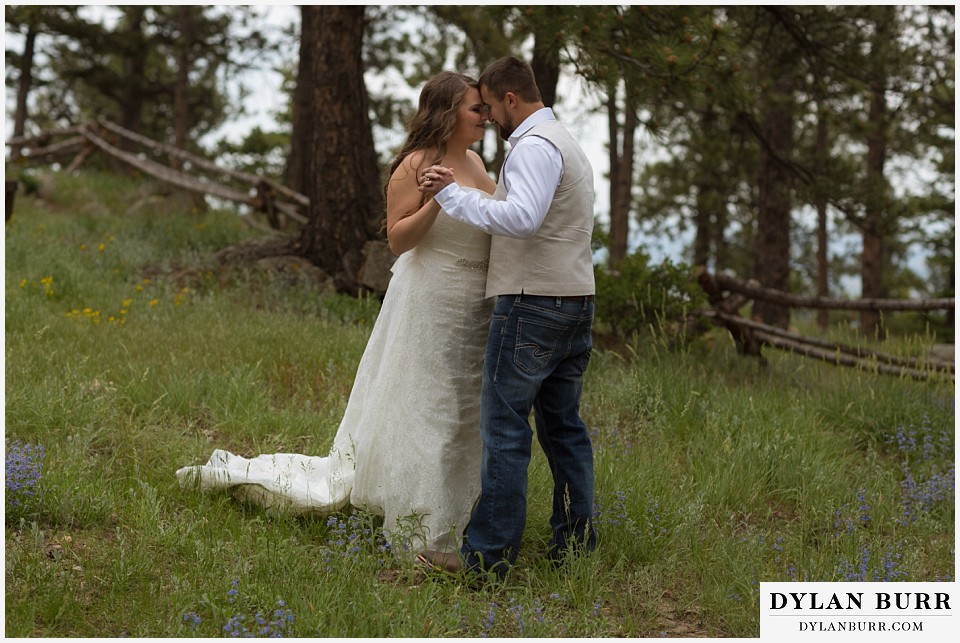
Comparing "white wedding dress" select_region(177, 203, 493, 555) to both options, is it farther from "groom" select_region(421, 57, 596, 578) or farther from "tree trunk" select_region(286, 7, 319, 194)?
"tree trunk" select_region(286, 7, 319, 194)

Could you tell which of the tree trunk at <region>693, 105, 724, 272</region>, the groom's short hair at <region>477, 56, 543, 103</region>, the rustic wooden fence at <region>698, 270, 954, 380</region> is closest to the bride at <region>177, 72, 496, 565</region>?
the groom's short hair at <region>477, 56, 543, 103</region>

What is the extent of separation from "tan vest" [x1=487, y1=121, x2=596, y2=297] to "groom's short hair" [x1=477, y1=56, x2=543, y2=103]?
0.58 ft

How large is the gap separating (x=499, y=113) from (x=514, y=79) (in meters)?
0.16

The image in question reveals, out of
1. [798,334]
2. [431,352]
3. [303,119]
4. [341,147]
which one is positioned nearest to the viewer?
[431,352]

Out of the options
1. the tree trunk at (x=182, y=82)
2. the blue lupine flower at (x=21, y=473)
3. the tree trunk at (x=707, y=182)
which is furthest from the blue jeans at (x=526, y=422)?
the tree trunk at (x=182, y=82)

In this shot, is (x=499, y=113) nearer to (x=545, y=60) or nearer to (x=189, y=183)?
(x=545, y=60)

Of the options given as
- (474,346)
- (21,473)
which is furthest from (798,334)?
(21,473)

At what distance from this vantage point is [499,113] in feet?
12.5

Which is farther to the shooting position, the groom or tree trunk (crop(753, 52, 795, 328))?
tree trunk (crop(753, 52, 795, 328))

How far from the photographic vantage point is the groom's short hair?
3754 mm

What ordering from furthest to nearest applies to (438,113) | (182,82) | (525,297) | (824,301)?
(182,82) → (824,301) → (438,113) → (525,297)

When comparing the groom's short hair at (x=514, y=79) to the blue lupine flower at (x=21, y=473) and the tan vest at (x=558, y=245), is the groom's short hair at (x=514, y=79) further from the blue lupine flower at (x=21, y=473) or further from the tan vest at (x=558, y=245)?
the blue lupine flower at (x=21, y=473)

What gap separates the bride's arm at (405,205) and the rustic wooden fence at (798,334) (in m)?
4.55

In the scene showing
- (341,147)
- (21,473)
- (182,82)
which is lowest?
(21,473)
